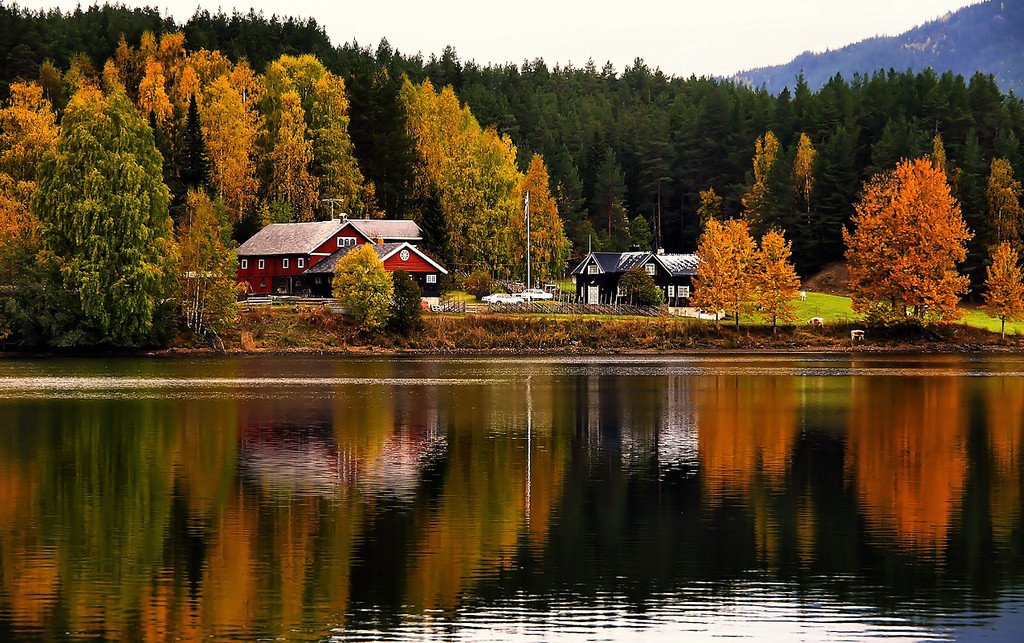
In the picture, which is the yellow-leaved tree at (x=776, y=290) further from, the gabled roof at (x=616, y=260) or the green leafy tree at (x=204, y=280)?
the green leafy tree at (x=204, y=280)

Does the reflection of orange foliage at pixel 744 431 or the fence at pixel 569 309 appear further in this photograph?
the fence at pixel 569 309

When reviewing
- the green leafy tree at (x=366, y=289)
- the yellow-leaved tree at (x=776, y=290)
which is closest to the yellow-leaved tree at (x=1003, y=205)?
the yellow-leaved tree at (x=776, y=290)

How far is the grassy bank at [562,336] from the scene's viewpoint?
87812 mm

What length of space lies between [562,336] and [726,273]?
13617mm

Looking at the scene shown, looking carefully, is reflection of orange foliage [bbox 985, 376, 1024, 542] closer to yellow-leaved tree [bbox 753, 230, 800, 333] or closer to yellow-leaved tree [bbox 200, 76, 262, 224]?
yellow-leaved tree [bbox 753, 230, 800, 333]

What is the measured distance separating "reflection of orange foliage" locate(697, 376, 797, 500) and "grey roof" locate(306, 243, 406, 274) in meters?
42.9

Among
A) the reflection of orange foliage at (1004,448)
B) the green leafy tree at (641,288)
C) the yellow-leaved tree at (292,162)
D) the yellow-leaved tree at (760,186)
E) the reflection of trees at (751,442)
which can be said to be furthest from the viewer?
the yellow-leaved tree at (760,186)

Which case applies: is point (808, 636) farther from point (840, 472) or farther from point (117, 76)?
point (117, 76)

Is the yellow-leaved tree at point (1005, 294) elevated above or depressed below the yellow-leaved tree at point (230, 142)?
below

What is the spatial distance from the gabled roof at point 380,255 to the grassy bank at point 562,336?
32.9ft

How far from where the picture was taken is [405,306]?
88375 mm

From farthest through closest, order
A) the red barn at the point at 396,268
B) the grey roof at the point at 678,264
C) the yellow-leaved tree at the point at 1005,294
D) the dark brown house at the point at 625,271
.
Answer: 1. the dark brown house at the point at 625,271
2. the grey roof at the point at 678,264
3. the red barn at the point at 396,268
4. the yellow-leaved tree at the point at 1005,294

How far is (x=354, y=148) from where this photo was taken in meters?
124

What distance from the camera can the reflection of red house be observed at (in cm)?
10425
